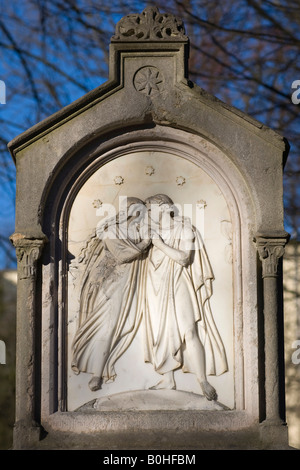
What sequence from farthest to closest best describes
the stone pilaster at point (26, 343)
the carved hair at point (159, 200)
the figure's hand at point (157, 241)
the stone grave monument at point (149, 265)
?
the carved hair at point (159, 200)
the figure's hand at point (157, 241)
the stone grave monument at point (149, 265)
the stone pilaster at point (26, 343)

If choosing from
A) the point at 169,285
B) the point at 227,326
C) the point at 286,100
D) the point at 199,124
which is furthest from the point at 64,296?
the point at 286,100

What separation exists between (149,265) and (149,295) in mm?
254

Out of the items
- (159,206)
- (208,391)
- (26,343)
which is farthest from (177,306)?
(26,343)

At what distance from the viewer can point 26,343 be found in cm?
693

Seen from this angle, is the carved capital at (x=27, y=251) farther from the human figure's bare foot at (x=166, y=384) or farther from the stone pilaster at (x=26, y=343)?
the human figure's bare foot at (x=166, y=384)

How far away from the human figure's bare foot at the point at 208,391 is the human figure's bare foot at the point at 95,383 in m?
0.83

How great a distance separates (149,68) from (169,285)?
1.84 metres

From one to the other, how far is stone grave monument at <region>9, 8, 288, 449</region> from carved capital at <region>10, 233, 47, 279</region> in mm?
11

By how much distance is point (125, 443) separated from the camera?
6.78 m

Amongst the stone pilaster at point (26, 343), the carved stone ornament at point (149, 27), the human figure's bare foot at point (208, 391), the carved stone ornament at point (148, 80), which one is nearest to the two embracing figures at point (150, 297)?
the human figure's bare foot at point (208, 391)

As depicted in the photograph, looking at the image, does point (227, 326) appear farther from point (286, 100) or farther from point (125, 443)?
point (286, 100)

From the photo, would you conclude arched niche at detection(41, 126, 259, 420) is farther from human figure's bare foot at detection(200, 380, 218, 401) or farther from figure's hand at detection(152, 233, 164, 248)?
figure's hand at detection(152, 233, 164, 248)

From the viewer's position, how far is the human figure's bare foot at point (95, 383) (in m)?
7.03

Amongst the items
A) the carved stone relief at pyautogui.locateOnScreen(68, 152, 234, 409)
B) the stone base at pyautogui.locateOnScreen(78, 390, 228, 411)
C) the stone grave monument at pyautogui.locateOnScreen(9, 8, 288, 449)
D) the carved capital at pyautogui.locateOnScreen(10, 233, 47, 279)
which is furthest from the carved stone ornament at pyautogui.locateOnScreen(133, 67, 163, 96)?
the stone base at pyautogui.locateOnScreen(78, 390, 228, 411)
